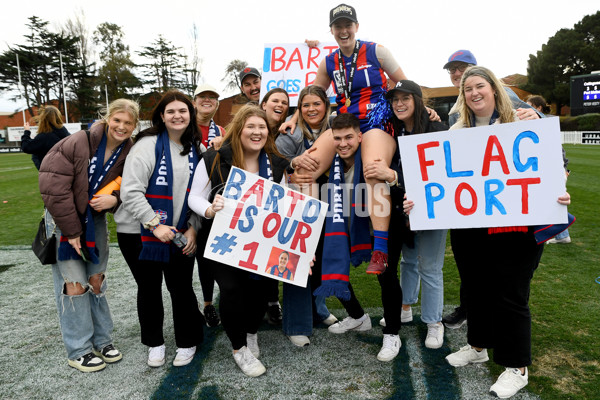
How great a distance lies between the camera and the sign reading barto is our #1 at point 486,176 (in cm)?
243

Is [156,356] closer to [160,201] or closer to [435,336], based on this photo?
[160,201]

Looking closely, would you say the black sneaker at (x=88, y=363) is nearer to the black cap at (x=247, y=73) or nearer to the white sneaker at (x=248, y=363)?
the white sneaker at (x=248, y=363)

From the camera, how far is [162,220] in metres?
2.94

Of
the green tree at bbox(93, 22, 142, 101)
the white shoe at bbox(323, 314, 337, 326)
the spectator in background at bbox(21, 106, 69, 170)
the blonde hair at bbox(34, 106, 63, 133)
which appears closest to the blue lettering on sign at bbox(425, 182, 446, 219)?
the white shoe at bbox(323, 314, 337, 326)

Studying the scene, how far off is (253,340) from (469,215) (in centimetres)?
185

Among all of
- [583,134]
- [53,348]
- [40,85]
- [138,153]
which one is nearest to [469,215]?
[138,153]

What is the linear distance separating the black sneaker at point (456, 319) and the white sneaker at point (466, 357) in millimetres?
557

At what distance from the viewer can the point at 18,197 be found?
11.6m

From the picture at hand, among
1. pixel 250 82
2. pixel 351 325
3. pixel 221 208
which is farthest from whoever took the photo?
pixel 250 82

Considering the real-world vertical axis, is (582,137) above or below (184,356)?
above

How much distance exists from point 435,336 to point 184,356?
192 cm

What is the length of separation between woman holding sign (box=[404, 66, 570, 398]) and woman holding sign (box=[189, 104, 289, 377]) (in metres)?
1.14

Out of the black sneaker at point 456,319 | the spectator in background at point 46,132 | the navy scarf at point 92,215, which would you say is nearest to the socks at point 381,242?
the black sneaker at point 456,319

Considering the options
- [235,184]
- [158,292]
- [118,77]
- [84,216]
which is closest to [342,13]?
[235,184]
